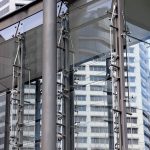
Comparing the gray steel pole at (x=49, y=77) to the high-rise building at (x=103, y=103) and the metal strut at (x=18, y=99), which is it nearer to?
the high-rise building at (x=103, y=103)

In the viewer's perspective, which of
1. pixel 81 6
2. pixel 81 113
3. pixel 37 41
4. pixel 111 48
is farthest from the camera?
pixel 37 41

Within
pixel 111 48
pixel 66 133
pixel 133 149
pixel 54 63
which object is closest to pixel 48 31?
pixel 54 63

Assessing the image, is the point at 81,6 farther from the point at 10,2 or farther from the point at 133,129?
the point at 10,2

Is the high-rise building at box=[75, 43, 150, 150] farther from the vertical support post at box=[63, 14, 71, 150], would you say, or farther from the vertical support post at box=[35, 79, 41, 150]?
the vertical support post at box=[35, 79, 41, 150]

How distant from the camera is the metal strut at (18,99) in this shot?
1194 cm

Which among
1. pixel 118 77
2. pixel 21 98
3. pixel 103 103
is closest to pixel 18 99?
pixel 21 98

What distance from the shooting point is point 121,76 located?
948cm

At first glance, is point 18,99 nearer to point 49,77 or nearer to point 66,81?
point 66,81

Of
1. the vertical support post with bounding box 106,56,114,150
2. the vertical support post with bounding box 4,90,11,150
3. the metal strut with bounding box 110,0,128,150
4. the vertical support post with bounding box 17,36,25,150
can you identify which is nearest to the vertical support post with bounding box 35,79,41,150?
the vertical support post with bounding box 17,36,25,150

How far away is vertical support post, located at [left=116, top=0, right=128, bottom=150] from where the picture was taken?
9.02m

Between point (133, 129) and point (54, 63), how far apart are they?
2172 mm

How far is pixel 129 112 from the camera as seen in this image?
9.43 m

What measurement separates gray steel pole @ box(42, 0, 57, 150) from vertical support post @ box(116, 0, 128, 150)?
4.54 feet

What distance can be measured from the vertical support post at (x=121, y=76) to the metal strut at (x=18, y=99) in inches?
133
